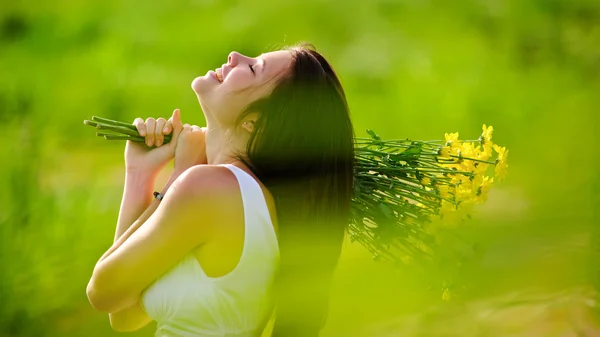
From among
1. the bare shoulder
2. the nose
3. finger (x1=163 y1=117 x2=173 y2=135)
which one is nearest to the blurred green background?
the nose

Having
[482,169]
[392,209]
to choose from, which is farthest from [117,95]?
[482,169]

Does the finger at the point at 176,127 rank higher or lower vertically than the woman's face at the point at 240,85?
lower

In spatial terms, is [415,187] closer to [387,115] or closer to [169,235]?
[387,115]

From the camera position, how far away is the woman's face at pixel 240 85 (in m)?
1.47

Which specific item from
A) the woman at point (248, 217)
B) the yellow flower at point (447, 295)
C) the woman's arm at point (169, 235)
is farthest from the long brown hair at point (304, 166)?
the yellow flower at point (447, 295)

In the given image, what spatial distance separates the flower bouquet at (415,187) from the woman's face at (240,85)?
8.2 inches

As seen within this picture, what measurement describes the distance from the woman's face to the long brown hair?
2cm

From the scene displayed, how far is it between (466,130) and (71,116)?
1.22 metres

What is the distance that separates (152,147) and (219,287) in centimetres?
41

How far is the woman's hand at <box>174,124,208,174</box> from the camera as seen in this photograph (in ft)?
5.30

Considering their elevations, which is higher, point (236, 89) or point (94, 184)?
point (236, 89)

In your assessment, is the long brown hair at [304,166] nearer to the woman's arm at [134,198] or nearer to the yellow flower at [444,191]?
the yellow flower at [444,191]

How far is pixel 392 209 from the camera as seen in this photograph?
59.3 inches

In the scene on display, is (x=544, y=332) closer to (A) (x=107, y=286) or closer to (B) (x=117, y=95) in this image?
(A) (x=107, y=286)
